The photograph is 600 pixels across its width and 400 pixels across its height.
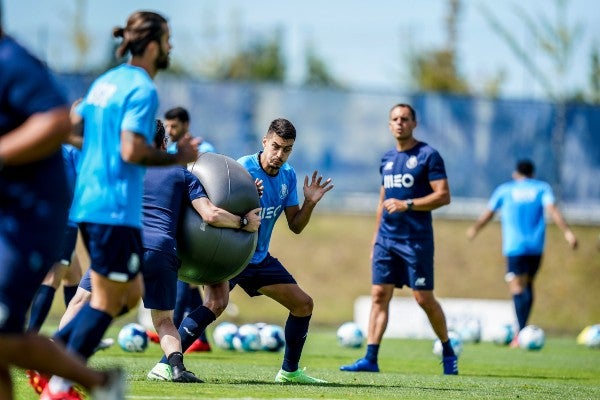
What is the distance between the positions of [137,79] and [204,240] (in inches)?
105

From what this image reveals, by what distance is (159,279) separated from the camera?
345 inches

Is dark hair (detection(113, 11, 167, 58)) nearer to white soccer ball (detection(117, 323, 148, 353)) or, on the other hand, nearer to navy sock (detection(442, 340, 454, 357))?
navy sock (detection(442, 340, 454, 357))

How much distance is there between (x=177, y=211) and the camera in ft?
29.5

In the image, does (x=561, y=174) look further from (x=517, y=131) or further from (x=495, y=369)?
(x=495, y=369)

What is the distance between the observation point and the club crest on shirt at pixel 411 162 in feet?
39.1

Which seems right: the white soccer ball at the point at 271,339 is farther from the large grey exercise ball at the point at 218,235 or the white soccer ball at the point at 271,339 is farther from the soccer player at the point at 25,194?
the soccer player at the point at 25,194

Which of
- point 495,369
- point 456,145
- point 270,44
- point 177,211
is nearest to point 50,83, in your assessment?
point 177,211

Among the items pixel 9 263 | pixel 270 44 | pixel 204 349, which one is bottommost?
pixel 204 349

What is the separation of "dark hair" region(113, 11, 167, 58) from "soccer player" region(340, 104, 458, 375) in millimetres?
5338

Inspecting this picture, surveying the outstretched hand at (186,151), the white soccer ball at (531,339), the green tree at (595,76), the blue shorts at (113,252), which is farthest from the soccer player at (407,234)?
the green tree at (595,76)

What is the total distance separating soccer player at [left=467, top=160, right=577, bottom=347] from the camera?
58.3 feet

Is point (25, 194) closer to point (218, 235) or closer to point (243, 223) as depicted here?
point (218, 235)

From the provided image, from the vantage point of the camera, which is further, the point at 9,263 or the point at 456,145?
the point at 456,145

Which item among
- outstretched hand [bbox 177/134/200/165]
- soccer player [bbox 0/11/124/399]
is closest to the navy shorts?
soccer player [bbox 0/11/124/399]
